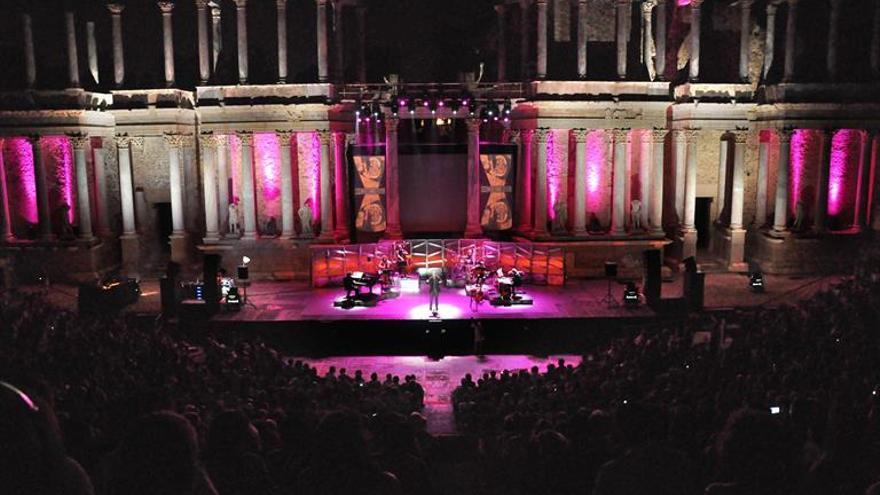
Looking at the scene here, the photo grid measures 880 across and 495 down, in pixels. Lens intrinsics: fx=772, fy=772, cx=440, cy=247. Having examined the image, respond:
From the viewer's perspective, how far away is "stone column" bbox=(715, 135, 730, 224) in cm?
3525

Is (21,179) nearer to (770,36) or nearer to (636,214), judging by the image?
(636,214)

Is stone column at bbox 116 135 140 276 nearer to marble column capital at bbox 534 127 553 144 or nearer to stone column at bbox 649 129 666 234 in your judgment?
marble column capital at bbox 534 127 553 144

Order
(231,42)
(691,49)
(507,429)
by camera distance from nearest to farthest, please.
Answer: (507,429), (691,49), (231,42)

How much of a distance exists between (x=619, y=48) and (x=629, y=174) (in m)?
5.56

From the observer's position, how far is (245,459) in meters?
5.80

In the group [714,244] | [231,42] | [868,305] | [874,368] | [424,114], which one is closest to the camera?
[874,368]

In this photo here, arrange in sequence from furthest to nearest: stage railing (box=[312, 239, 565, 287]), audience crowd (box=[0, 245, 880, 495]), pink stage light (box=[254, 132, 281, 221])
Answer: pink stage light (box=[254, 132, 281, 221]) < stage railing (box=[312, 239, 565, 287]) < audience crowd (box=[0, 245, 880, 495])

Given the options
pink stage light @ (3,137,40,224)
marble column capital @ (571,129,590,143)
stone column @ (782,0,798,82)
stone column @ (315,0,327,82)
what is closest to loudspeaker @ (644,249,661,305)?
marble column capital @ (571,129,590,143)

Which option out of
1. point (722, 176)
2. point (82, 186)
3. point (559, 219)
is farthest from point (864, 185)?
point (82, 186)

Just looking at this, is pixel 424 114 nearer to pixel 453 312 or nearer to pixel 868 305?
pixel 453 312

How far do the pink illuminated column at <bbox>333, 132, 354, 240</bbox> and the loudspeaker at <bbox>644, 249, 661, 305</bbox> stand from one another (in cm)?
1395

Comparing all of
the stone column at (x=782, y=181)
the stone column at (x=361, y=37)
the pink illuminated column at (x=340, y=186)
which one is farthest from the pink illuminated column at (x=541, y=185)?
the stone column at (x=782, y=181)

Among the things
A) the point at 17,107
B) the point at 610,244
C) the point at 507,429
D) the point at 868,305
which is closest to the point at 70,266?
the point at 17,107

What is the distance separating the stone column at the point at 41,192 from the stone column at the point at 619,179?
24.6 m
